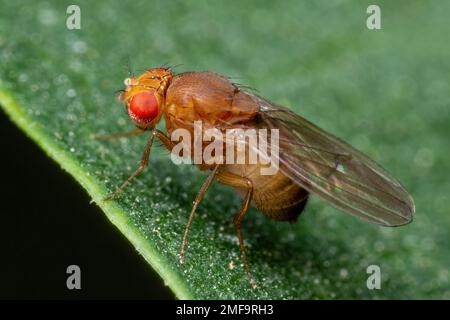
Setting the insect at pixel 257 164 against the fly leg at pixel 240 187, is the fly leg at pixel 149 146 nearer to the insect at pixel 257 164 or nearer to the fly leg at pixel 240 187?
the insect at pixel 257 164

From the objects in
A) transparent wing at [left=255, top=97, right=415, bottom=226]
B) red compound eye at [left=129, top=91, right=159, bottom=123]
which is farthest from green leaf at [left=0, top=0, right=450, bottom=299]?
transparent wing at [left=255, top=97, right=415, bottom=226]

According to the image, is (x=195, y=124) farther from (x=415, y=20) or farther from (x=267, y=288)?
(x=415, y=20)

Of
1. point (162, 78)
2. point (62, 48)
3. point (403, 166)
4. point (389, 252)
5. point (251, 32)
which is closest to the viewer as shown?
point (162, 78)

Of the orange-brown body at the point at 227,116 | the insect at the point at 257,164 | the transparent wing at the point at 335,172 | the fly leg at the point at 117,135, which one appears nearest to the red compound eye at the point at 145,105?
the insect at the point at 257,164

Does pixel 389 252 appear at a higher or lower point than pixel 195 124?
lower

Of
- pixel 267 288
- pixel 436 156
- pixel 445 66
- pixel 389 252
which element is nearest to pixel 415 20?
pixel 445 66

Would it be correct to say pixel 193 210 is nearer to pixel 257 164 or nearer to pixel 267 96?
pixel 257 164
